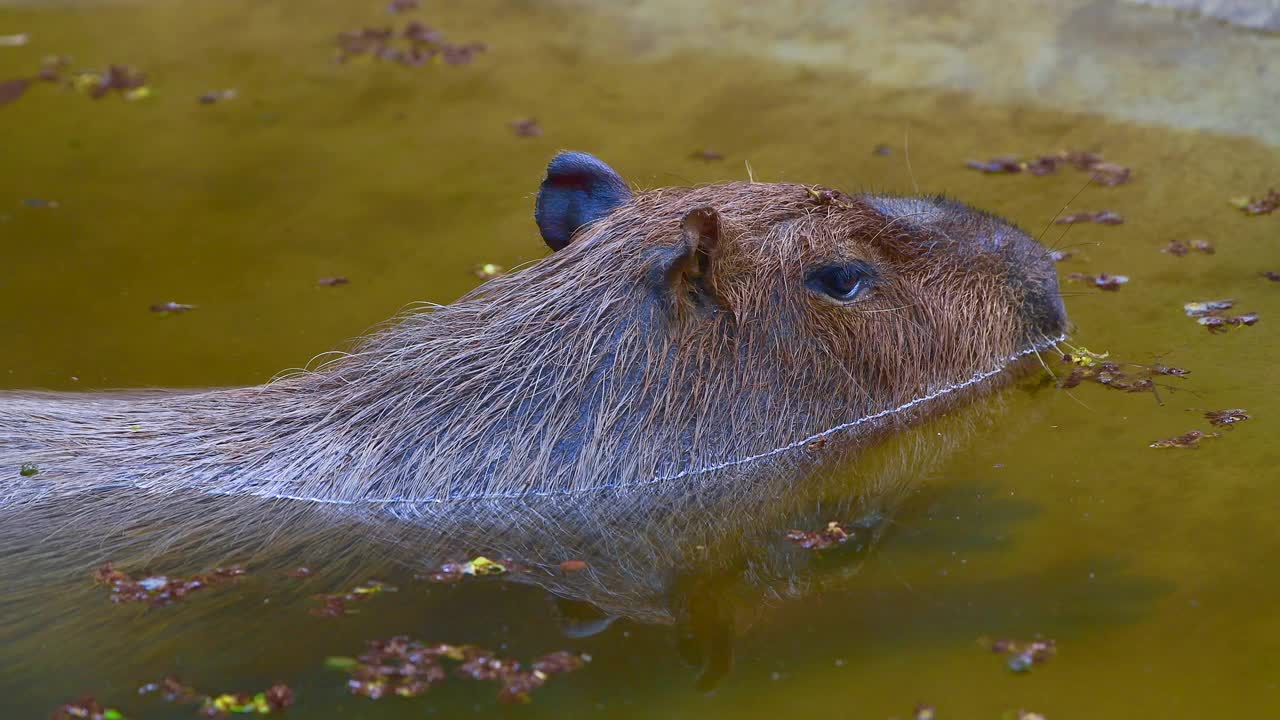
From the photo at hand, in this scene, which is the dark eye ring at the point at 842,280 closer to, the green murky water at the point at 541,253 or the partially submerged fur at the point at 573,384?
the partially submerged fur at the point at 573,384

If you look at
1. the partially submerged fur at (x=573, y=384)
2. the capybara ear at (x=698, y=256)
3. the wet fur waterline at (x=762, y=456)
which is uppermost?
the capybara ear at (x=698, y=256)

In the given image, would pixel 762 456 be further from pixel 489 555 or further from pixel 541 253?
pixel 541 253

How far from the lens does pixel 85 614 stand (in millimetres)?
4230

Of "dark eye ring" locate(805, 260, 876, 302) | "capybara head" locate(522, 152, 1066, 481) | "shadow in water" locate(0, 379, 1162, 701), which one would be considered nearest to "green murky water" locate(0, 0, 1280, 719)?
"shadow in water" locate(0, 379, 1162, 701)

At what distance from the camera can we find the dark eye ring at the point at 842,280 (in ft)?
16.9

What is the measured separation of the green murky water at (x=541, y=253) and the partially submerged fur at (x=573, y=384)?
365 mm

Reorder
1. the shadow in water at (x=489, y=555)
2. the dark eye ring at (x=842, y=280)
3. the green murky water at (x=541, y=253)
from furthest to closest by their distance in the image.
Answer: the dark eye ring at (x=842, y=280) → the shadow in water at (x=489, y=555) → the green murky water at (x=541, y=253)

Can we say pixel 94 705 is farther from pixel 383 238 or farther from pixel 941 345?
pixel 383 238

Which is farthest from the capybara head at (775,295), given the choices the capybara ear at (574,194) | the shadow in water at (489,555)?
the shadow in water at (489,555)

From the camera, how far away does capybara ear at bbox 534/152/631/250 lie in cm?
519

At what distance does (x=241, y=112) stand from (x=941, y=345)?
517cm

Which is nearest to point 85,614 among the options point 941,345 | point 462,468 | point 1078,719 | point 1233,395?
point 462,468

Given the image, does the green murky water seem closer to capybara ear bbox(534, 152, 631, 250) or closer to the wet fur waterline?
the wet fur waterline

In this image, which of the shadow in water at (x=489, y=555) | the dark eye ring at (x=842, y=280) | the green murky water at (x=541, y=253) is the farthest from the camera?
the dark eye ring at (x=842, y=280)
